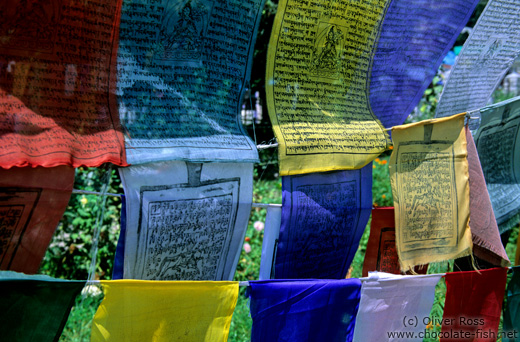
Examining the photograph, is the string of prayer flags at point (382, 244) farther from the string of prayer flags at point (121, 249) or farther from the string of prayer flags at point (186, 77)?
the string of prayer flags at point (121, 249)

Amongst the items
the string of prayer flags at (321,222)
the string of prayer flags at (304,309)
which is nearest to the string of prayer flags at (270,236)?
the string of prayer flags at (321,222)

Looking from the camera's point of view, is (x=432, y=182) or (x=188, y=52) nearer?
(x=188, y=52)

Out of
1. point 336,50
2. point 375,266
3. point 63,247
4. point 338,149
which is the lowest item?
point 63,247

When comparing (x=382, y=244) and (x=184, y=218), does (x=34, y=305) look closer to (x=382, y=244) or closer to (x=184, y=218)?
(x=184, y=218)

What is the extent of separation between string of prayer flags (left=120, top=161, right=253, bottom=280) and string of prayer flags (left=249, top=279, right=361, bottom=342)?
0.52 ft

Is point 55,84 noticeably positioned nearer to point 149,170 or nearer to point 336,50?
point 149,170

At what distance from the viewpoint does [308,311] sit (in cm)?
151

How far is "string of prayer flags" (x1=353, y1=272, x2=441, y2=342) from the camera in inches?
64.1

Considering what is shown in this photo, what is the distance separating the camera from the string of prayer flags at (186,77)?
1220mm

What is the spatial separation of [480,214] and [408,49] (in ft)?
2.27

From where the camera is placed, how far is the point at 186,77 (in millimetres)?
1328

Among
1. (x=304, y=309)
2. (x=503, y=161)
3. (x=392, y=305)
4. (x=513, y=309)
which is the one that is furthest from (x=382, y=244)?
(x=503, y=161)

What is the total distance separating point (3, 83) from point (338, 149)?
97 cm

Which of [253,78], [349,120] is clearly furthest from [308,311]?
[253,78]
